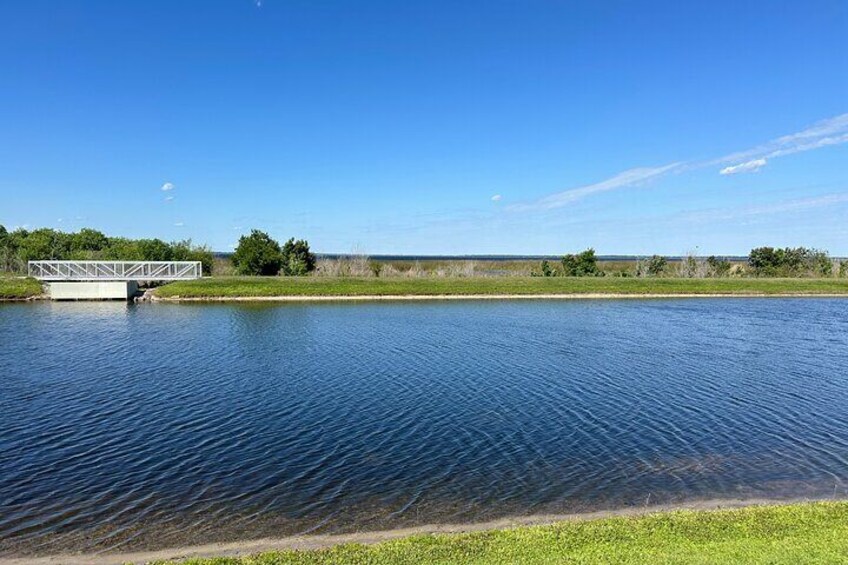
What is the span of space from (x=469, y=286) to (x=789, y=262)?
5812cm

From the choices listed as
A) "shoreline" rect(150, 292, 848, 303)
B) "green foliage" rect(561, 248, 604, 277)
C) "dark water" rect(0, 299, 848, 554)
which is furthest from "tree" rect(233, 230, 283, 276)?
"green foliage" rect(561, 248, 604, 277)

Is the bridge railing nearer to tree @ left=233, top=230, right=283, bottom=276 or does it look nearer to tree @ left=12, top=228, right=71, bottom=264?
tree @ left=233, top=230, right=283, bottom=276

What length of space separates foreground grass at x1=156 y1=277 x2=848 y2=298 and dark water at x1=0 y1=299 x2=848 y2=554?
2449 cm

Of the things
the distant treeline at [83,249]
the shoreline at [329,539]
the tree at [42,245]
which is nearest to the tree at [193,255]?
the distant treeline at [83,249]

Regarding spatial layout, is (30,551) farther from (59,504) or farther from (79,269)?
(79,269)

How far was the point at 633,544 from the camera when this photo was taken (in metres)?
8.30

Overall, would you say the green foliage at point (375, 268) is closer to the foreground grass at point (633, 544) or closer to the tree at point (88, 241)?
the tree at point (88, 241)

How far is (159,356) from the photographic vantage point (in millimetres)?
25422

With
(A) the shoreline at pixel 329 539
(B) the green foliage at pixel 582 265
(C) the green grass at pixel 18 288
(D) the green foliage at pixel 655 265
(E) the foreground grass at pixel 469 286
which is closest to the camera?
(A) the shoreline at pixel 329 539

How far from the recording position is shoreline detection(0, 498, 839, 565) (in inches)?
337

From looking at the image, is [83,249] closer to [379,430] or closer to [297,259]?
[297,259]

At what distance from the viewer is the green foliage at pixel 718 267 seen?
287 ft

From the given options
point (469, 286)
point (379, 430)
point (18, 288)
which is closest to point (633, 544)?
point (379, 430)

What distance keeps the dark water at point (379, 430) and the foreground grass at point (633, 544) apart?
1634 mm
